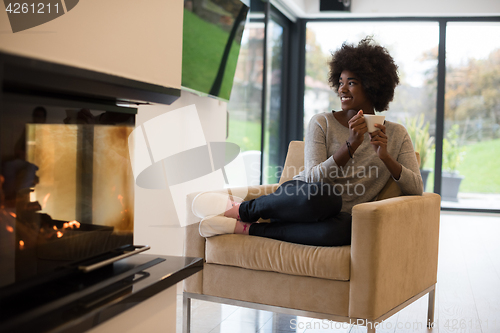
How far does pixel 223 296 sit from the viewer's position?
1844mm

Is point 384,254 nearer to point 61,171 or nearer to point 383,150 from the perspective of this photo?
point 383,150

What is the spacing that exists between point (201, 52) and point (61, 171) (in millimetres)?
1699

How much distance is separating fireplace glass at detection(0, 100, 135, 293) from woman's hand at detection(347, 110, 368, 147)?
94 cm

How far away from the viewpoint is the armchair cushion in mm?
1639

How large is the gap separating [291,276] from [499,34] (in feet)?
16.5

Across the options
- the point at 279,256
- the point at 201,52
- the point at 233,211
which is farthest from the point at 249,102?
the point at 279,256

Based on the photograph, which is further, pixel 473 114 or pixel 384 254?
pixel 473 114

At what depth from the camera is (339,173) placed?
2.03m

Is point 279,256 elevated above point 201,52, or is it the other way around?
point 201,52

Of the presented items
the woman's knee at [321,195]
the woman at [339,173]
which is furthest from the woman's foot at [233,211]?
the woman's knee at [321,195]

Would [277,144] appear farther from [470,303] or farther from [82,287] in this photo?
[82,287]

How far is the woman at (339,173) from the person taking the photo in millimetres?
1771

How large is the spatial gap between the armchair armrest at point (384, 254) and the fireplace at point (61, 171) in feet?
2.49

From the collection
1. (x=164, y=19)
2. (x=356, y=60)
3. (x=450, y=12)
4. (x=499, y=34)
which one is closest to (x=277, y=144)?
(x=450, y=12)
